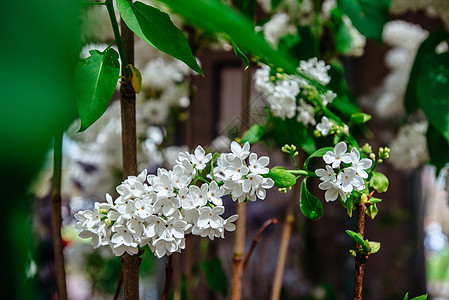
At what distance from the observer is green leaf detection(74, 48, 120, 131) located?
0.83 feet

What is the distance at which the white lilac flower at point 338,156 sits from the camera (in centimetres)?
30

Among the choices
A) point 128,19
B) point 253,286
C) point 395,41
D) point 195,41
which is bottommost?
point 253,286

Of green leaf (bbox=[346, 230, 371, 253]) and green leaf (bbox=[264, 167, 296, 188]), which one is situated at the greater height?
green leaf (bbox=[264, 167, 296, 188])

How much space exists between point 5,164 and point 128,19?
0.21 m

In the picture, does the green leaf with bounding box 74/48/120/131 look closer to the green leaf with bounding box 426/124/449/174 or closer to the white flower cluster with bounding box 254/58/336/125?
the white flower cluster with bounding box 254/58/336/125

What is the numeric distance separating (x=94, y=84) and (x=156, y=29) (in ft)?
0.17

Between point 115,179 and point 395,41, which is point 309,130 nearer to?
point 115,179

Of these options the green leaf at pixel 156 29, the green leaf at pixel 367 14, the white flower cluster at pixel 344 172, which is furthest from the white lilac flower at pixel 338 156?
the green leaf at pixel 367 14

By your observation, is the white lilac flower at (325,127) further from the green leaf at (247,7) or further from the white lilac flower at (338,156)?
the green leaf at (247,7)

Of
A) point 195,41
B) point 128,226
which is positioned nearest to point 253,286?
point 195,41

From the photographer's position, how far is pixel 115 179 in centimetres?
79

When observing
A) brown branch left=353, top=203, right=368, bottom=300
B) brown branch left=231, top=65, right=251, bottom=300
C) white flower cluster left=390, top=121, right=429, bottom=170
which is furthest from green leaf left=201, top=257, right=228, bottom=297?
brown branch left=353, top=203, right=368, bottom=300

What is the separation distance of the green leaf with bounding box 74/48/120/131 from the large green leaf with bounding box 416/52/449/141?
0.38 metres

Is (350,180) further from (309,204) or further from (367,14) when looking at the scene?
(367,14)
